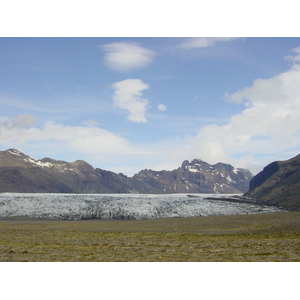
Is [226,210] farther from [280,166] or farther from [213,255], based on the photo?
[280,166]

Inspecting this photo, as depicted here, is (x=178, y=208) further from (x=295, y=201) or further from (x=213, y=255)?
(x=295, y=201)

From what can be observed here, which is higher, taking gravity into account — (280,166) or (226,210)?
(280,166)

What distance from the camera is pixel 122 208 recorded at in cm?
6303

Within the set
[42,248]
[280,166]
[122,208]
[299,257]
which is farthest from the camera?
[280,166]

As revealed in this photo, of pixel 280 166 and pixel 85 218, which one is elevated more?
pixel 280 166

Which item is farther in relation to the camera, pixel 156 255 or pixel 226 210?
pixel 226 210

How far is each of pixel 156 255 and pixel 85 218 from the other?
1568 inches

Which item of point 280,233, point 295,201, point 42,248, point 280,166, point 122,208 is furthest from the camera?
point 280,166

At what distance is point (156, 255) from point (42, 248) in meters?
7.27

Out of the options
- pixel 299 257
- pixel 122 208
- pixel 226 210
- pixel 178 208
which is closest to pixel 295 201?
pixel 226 210

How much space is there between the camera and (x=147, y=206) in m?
66.8

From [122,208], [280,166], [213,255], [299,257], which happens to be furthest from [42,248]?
[280,166]

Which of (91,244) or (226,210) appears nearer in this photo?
(91,244)

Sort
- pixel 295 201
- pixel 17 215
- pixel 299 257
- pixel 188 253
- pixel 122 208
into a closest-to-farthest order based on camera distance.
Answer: pixel 299 257, pixel 188 253, pixel 17 215, pixel 122 208, pixel 295 201
